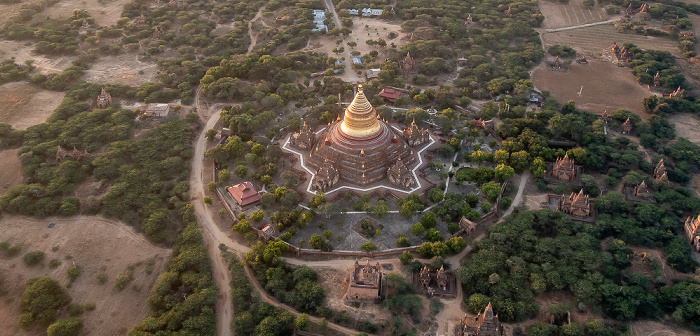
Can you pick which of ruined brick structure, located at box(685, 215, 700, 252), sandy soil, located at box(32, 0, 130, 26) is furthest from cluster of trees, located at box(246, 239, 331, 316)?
sandy soil, located at box(32, 0, 130, 26)

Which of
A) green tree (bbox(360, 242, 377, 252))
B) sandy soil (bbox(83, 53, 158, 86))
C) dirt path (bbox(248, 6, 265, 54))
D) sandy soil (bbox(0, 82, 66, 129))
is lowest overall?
dirt path (bbox(248, 6, 265, 54))

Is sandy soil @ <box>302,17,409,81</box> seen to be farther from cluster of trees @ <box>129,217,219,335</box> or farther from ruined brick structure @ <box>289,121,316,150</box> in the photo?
cluster of trees @ <box>129,217,219,335</box>

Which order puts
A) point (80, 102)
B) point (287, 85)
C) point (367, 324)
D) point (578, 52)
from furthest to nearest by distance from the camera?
point (578, 52), point (287, 85), point (80, 102), point (367, 324)

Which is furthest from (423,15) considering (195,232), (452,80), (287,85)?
(195,232)

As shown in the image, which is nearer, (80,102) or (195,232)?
(195,232)

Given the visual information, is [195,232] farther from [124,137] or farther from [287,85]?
[287,85]

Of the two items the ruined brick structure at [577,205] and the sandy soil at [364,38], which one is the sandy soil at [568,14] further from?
the ruined brick structure at [577,205]

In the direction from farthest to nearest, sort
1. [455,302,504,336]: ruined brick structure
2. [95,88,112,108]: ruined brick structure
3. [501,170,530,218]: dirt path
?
[95,88,112,108]: ruined brick structure < [501,170,530,218]: dirt path < [455,302,504,336]: ruined brick structure
